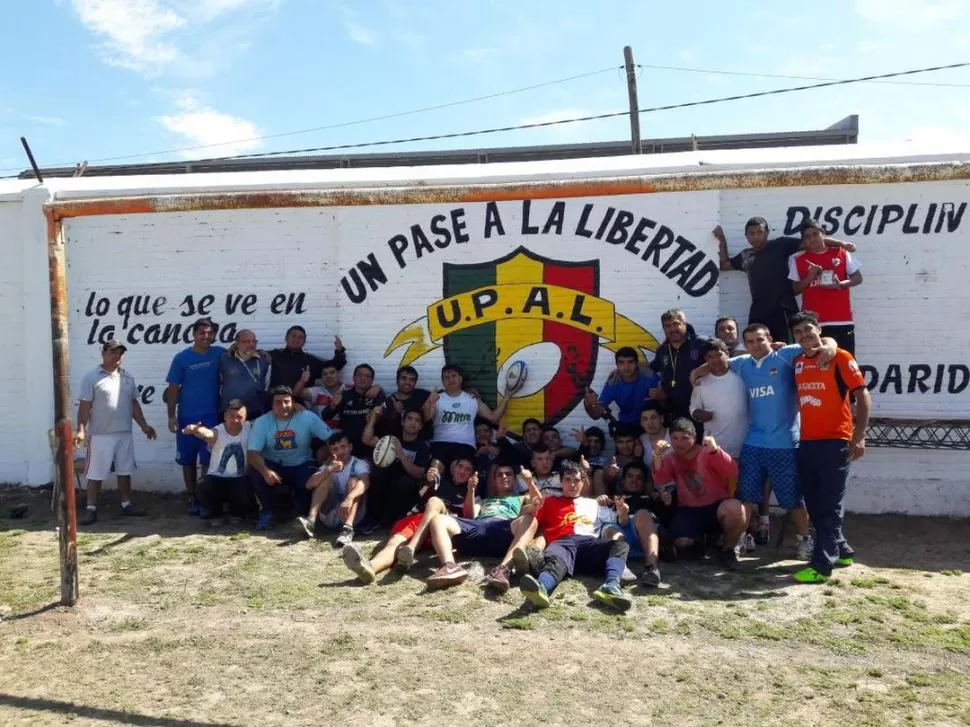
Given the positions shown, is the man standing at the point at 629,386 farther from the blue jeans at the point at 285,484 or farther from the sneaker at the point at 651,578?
the blue jeans at the point at 285,484

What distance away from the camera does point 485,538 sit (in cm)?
605

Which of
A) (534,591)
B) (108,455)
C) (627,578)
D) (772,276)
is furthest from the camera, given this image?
(108,455)

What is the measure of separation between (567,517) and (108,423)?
4397mm

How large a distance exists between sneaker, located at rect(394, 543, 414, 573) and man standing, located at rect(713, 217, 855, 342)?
3596mm

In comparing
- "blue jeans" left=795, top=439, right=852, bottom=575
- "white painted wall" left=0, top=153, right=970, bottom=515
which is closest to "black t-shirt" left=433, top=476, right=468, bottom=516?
"white painted wall" left=0, top=153, right=970, bottom=515

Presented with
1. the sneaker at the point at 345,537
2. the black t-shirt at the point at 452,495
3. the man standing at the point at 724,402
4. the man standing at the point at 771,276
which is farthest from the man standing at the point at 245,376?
the man standing at the point at 771,276

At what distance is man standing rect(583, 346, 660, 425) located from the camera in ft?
23.6

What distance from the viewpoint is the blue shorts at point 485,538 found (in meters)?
6.03

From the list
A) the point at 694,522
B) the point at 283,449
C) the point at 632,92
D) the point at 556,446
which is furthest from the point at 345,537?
the point at 632,92

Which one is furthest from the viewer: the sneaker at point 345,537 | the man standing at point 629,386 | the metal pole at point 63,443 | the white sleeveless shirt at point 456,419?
the white sleeveless shirt at point 456,419

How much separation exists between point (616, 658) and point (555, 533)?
1.49 m

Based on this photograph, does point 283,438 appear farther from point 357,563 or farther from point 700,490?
point 700,490

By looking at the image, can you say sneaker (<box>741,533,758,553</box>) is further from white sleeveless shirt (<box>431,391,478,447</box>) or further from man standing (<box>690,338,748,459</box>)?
white sleeveless shirt (<box>431,391,478,447</box>)

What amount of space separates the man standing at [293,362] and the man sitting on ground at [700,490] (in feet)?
11.2
